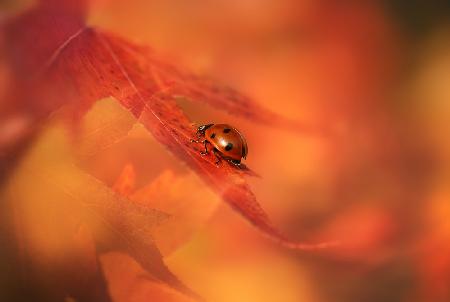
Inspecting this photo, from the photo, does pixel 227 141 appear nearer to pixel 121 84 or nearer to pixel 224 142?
pixel 224 142

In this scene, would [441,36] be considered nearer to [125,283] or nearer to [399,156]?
[399,156]

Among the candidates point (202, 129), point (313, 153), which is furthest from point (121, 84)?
point (313, 153)

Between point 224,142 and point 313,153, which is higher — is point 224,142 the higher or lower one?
the lower one
